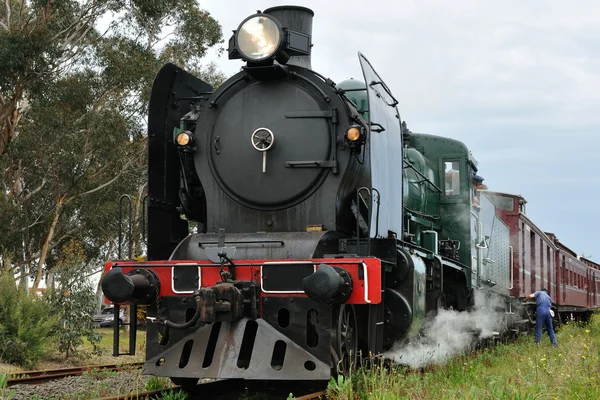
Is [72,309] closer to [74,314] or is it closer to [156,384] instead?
[74,314]

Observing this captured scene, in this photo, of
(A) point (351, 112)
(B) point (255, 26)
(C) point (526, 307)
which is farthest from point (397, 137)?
(C) point (526, 307)

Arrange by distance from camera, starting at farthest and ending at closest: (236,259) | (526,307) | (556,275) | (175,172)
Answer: (556,275) < (526,307) < (175,172) < (236,259)

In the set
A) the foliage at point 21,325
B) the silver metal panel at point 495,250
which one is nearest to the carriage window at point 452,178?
the silver metal panel at point 495,250

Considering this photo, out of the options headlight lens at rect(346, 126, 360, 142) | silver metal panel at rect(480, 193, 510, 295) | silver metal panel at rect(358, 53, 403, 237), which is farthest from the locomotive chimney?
silver metal panel at rect(480, 193, 510, 295)

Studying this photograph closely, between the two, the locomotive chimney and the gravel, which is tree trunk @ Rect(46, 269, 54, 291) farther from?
the locomotive chimney

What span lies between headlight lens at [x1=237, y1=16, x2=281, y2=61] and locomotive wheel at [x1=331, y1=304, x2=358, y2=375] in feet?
7.71

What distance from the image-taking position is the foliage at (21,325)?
11.8m

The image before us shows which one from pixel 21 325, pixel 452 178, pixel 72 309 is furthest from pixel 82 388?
pixel 72 309

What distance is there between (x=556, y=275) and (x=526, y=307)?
3.31m

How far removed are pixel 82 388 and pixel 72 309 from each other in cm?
688

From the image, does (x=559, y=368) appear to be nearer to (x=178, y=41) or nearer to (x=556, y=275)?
(x=556, y=275)

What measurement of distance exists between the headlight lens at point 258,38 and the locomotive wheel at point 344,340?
7.71 ft

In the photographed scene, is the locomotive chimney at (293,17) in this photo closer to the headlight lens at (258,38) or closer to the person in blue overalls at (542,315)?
the headlight lens at (258,38)

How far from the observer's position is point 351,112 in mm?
6637
